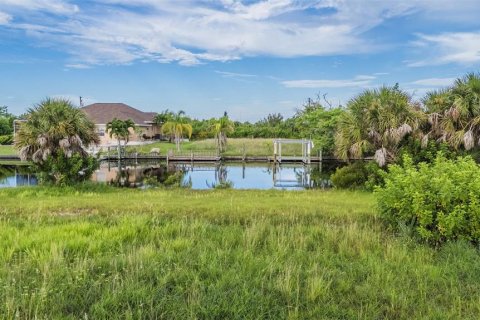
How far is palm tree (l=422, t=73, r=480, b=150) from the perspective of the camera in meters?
15.7

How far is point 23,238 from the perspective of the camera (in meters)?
6.04

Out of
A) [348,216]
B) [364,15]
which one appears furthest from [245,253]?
[364,15]

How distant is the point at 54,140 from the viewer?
16625 millimetres

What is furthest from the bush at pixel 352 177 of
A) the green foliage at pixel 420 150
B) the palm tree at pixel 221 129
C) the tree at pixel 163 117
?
the tree at pixel 163 117

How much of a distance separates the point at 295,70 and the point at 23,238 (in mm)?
41728

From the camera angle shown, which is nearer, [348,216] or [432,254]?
[432,254]

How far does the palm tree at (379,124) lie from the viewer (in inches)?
646

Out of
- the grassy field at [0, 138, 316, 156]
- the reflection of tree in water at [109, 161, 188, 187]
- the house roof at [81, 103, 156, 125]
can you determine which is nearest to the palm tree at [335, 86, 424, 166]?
the reflection of tree in water at [109, 161, 188, 187]

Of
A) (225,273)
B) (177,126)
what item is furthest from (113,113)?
(225,273)

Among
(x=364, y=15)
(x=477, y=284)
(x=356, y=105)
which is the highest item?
(x=364, y=15)

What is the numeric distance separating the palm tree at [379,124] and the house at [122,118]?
41.3 meters

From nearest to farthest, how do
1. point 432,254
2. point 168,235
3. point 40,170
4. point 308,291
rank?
1. point 308,291
2. point 432,254
3. point 168,235
4. point 40,170

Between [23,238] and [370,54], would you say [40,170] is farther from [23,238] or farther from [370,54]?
[370,54]

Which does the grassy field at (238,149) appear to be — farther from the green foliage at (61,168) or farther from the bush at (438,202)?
the bush at (438,202)
